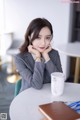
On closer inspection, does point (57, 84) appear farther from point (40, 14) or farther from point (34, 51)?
point (40, 14)

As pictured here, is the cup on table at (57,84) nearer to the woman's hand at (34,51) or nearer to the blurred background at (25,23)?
the woman's hand at (34,51)

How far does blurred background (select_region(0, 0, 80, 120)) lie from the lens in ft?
11.9

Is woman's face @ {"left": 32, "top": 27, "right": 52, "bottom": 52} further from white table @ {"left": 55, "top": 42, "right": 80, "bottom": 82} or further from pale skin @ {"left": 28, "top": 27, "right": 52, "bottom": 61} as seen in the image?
white table @ {"left": 55, "top": 42, "right": 80, "bottom": 82}

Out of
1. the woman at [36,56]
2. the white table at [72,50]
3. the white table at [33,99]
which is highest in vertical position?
the woman at [36,56]

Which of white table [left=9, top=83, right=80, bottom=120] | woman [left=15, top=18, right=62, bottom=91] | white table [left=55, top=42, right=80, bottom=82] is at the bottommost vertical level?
white table [left=9, top=83, right=80, bottom=120]

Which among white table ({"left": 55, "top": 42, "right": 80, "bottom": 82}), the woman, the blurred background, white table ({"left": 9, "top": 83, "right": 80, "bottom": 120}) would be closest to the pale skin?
the woman

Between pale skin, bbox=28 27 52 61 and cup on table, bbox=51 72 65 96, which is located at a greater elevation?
pale skin, bbox=28 27 52 61

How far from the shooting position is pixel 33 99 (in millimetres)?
1359

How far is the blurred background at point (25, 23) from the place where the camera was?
11.9 feet

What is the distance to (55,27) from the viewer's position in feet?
12.4

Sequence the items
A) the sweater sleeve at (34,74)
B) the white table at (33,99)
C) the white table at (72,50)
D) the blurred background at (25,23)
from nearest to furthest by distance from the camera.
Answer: the white table at (33,99), the sweater sleeve at (34,74), the white table at (72,50), the blurred background at (25,23)

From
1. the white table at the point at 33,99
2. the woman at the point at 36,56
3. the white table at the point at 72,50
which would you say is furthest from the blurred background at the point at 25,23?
the white table at the point at 33,99

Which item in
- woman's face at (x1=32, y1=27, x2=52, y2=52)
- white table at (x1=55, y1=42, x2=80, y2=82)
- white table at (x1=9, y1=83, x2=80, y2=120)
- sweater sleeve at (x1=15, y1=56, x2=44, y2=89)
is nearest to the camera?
white table at (x1=9, y1=83, x2=80, y2=120)

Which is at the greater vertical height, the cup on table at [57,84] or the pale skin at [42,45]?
the pale skin at [42,45]
